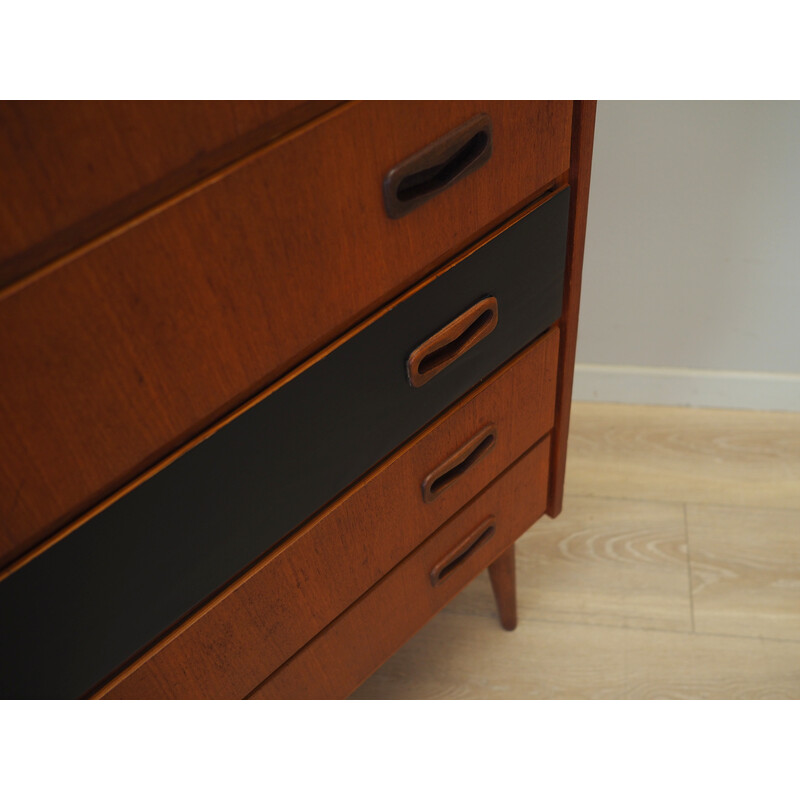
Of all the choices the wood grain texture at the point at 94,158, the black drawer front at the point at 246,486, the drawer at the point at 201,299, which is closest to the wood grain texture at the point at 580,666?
the black drawer front at the point at 246,486

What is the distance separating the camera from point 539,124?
60 centimetres

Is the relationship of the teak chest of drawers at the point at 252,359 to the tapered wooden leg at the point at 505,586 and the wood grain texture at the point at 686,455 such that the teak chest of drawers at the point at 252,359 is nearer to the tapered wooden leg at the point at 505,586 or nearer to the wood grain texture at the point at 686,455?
the tapered wooden leg at the point at 505,586

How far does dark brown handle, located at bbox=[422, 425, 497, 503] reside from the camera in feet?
2.47

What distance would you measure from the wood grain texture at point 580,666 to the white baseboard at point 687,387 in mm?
434

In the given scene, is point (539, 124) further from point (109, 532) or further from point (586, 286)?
point (586, 286)

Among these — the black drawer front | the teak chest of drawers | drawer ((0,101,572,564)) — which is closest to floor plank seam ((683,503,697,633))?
the teak chest of drawers

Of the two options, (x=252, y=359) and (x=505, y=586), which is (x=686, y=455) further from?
(x=252, y=359)

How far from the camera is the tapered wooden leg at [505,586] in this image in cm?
107

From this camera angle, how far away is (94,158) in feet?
1.24

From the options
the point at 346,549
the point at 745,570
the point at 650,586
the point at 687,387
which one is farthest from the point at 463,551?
the point at 687,387
